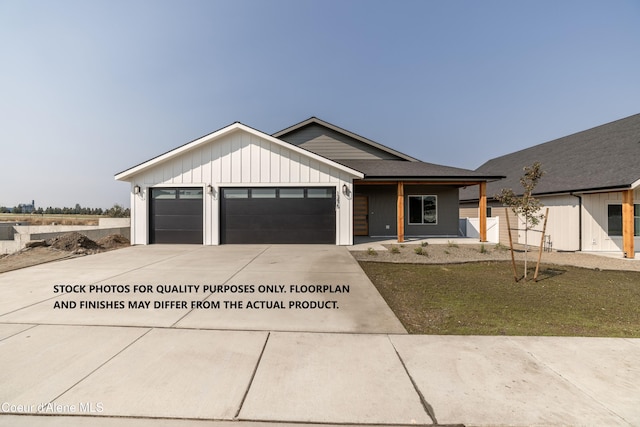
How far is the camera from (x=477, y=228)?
50.5 feet

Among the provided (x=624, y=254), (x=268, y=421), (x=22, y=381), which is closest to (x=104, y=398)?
(x=22, y=381)

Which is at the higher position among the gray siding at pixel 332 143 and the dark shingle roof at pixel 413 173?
the gray siding at pixel 332 143

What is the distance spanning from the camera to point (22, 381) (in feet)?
8.68

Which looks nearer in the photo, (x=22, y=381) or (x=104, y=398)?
(x=104, y=398)

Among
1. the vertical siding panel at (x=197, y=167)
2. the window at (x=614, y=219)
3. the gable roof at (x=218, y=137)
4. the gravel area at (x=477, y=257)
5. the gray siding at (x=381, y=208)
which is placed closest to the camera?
the gravel area at (x=477, y=257)

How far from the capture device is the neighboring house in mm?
10289

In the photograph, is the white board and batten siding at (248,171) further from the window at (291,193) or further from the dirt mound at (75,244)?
the dirt mound at (75,244)

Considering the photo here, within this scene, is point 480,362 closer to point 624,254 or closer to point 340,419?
point 340,419

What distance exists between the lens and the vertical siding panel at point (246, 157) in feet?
40.2

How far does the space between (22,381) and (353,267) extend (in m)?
6.38

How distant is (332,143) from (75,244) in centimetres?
1335

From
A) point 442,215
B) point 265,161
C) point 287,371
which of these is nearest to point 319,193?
point 265,161

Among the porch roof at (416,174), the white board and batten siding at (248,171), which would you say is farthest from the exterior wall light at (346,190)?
the porch roof at (416,174)

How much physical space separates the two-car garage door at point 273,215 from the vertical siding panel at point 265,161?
567 millimetres
